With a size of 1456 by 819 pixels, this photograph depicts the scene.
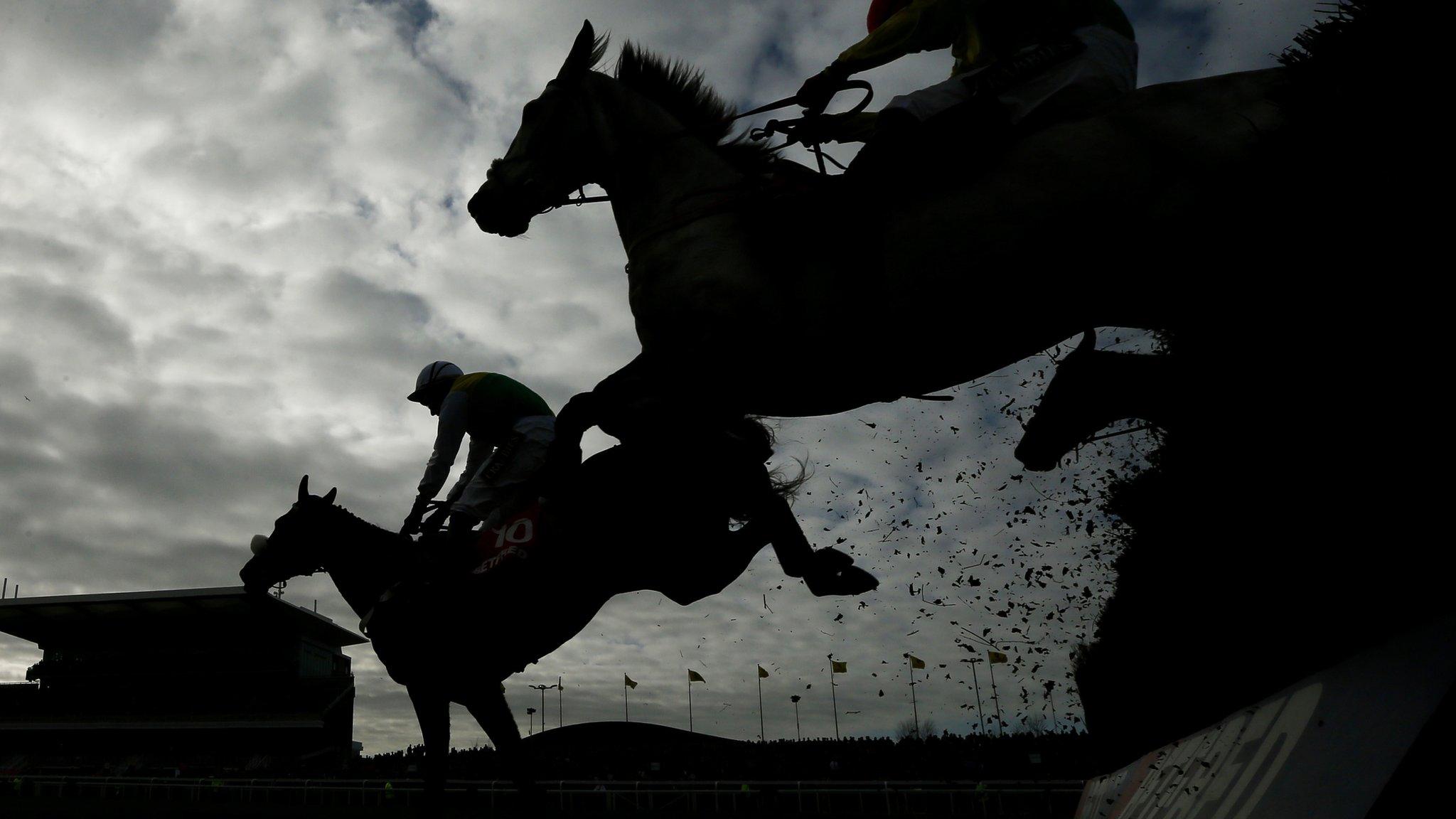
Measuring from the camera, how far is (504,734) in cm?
484

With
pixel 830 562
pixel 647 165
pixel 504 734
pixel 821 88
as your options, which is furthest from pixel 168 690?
pixel 821 88

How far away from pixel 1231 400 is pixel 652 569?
218cm

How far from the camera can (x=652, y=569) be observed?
3527 millimetres

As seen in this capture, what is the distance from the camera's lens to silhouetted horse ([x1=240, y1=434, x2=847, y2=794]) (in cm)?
328

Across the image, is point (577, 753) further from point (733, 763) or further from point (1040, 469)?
point (1040, 469)

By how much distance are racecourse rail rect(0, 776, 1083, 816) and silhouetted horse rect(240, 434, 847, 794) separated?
9432 millimetres

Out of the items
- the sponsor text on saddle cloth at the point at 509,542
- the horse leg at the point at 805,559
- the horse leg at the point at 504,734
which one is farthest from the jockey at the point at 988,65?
the horse leg at the point at 504,734

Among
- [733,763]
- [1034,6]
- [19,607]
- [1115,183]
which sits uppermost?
[19,607]

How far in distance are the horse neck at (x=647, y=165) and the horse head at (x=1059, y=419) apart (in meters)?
1.27

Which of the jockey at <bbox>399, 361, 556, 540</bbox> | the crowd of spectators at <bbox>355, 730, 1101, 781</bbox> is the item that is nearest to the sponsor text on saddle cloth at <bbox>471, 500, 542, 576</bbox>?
the jockey at <bbox>399, 361, 556, 540</bbox>

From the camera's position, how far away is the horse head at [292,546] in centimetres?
581

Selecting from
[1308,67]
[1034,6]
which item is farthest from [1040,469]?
[1034,6]

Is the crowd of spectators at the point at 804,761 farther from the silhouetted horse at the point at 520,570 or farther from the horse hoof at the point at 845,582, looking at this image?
the horse hoof at the point at 845,582

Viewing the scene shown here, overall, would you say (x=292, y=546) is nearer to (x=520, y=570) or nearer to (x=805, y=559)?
(x=520, y=570)
